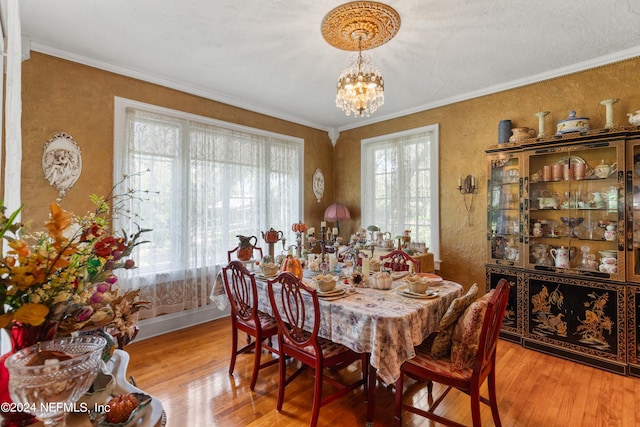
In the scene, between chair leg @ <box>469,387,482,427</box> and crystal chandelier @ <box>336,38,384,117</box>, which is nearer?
chair leg @ <box>469,387,482,427</box>

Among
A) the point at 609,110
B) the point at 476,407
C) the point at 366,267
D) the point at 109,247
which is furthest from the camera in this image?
the point at 609,110

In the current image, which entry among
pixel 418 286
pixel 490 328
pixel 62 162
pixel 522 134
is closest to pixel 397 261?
pixel 418 286

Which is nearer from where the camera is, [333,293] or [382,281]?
[333,293]

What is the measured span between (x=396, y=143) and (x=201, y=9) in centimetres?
308

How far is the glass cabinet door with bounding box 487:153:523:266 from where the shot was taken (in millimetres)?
3225

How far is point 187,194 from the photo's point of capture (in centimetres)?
355

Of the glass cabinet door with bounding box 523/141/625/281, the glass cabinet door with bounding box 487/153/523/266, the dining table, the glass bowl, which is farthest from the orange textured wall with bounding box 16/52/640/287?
the glass bowl

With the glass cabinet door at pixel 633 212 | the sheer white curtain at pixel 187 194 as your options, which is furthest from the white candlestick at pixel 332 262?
the glass cabinet door at pixel 633 212

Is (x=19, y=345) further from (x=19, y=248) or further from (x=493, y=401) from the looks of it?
(x=493, y=401)

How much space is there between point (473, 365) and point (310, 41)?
2.69 meters

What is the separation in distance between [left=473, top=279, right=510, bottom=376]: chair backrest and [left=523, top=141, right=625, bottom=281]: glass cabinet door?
1.64 meters

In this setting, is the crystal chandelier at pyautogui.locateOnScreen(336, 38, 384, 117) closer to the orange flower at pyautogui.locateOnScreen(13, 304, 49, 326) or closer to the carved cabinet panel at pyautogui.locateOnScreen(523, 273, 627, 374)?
the orange flower at pyautogui.locateOnScreen(13, 304, 49, 326)

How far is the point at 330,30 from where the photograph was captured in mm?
2354

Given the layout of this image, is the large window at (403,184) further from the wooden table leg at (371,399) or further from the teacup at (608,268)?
the wooden table leg at (371,399)
